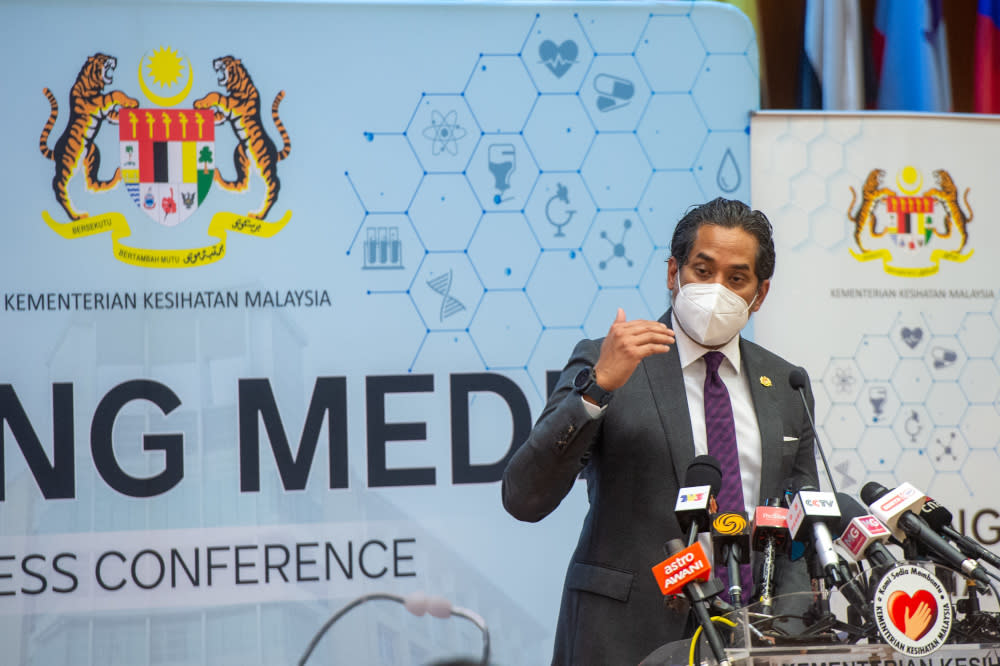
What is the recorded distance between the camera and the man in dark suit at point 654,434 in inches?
67.3

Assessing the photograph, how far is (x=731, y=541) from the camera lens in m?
1.43

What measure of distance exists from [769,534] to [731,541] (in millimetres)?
72

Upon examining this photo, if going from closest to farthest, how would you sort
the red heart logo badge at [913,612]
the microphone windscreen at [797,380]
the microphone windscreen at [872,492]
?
the red heart logo badge at [913,612], the microphone windscreen at [872,492], the microphone windscreen at [797,380]

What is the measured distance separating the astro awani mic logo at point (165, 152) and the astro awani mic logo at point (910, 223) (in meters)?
1.98

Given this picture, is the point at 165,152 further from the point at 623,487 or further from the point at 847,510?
the point at 847,510

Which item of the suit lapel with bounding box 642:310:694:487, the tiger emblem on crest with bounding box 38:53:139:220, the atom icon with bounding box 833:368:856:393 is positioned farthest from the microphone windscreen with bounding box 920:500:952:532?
the tiger emblem on crest with bounding box 38:53:139:220

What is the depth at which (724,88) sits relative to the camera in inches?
130

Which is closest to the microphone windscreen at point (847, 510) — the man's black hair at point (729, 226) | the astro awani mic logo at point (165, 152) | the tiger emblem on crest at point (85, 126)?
the man's black hair at point (729, 226)

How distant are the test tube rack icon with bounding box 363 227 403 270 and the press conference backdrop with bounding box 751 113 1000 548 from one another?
125 cm

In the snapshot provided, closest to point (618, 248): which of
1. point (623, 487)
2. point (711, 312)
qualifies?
point (711, 312)

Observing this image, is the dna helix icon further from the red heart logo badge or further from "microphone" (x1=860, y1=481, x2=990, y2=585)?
the red heart logo badge

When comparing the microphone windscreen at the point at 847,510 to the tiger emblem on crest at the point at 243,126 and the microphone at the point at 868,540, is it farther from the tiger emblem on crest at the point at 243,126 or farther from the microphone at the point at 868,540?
the tiger emblem on crest at the point at 243,126

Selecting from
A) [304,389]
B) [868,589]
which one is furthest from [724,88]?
[868,589]

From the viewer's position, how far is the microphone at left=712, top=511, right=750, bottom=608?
1414 millimetres
